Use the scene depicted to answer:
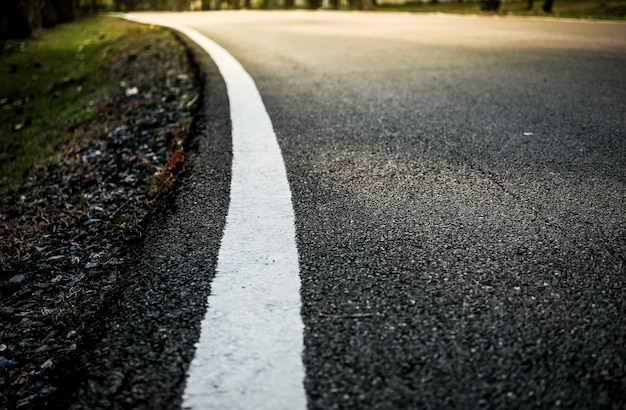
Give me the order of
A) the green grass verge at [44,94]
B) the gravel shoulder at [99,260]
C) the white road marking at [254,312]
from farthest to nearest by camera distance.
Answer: the green grass verge at [44,94] < the gravel shoulder at [99,260] < the white road marking at [254,312]

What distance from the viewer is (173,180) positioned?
2.36 meters

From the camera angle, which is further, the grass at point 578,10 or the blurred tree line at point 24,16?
the grass at point 578,10

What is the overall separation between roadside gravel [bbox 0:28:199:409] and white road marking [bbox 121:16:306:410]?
0.35m

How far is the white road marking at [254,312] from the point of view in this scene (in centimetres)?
106

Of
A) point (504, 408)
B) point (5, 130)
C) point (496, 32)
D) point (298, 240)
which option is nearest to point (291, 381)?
point (504, 408)

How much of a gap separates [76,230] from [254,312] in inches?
56.1

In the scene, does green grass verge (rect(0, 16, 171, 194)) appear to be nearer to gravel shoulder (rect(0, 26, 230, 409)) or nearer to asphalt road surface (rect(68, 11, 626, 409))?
gravel shoulder (rect(0, 26, 230, 409))

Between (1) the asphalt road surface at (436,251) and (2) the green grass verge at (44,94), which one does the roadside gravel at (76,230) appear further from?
(2) the green grass verge at (44,94)

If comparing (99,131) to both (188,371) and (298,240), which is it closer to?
(298,240)

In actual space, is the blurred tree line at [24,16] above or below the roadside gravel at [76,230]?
above

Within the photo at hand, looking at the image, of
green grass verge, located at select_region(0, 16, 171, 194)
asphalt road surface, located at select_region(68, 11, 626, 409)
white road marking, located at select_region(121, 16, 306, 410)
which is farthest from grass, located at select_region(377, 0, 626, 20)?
white road marking, located at select_region(121, 16, 306, 410)

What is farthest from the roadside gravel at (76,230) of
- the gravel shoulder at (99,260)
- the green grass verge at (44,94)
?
the green grass verge at (44,94)

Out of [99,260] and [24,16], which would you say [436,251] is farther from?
[24,16]

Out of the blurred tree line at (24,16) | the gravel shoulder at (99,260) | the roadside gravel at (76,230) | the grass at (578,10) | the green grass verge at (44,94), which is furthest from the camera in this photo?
the grass at (578,10)
